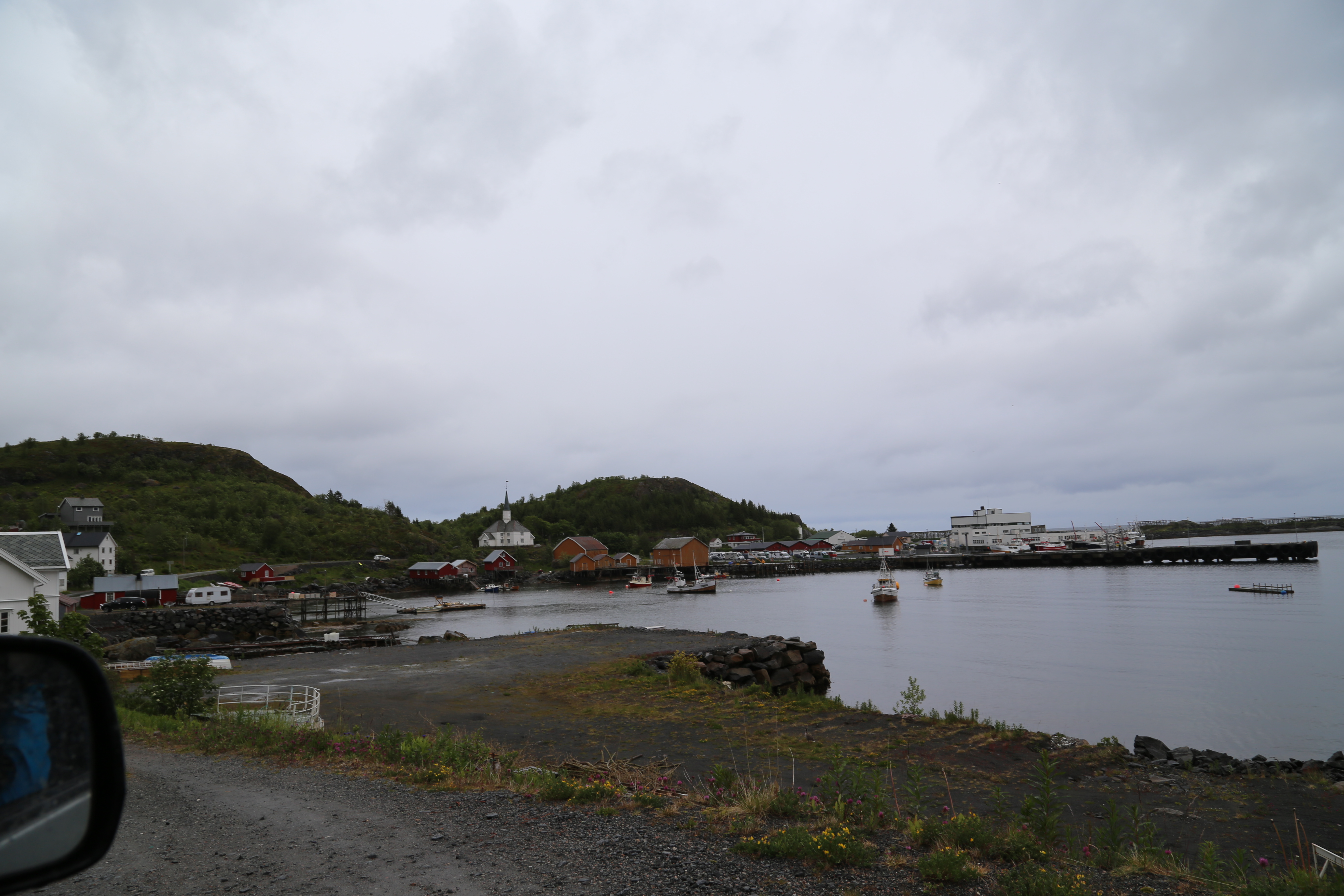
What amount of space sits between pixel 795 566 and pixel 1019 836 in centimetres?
12169

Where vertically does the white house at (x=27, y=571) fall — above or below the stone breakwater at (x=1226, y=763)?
above

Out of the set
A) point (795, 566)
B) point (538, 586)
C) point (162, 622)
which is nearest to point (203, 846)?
point (162, 622)

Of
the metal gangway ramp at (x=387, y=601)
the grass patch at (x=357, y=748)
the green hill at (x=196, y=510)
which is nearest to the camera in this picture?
the grass patch at (x=357, y=748)

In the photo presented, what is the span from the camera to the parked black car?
56688 millimetres

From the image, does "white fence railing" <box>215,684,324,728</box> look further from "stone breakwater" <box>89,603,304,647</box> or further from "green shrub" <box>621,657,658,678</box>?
"stone breakwater" <box>89,603,304,647</box>

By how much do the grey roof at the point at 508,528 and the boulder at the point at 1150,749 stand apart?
145249mm

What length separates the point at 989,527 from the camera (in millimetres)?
193500

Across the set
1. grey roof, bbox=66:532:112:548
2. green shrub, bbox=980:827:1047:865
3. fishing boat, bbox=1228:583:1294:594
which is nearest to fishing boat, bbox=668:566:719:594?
fishing boat, bbox=1228:583:1294:594

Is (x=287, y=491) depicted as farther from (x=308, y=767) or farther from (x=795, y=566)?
(x=308, y=767)

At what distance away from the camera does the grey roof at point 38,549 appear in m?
28.6

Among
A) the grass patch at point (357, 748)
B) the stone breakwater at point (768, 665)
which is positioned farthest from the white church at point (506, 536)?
the grass patch at point (357, 748)

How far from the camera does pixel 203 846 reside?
6699 mm

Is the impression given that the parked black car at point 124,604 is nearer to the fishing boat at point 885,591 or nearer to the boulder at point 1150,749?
the fishing boat at point 885,591

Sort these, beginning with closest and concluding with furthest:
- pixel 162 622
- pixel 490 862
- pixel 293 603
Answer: pixel 490 862
pixel 162 622
pixel 293 603
